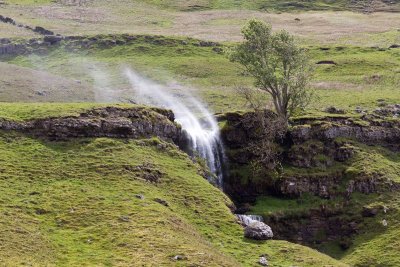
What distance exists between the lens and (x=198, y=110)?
9725 cm

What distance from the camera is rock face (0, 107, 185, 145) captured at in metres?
65.9

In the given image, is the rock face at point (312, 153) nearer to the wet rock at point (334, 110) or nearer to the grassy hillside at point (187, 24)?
the wet rock at point (334, 110)

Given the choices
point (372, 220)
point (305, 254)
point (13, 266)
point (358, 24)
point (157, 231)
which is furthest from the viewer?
point (358, 24)

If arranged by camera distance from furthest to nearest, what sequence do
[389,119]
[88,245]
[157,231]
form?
[389,119], [157,231], [88,245]

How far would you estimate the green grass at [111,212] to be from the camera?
154 ft

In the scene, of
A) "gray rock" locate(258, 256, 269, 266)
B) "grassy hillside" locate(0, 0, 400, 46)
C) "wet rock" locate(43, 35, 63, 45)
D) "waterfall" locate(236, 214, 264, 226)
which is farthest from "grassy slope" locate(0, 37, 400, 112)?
"gray rock" locate(258, 256, 269, 266)

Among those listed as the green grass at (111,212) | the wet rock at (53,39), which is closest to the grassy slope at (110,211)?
the green grass at (111,212)

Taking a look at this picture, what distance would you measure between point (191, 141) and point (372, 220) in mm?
25419

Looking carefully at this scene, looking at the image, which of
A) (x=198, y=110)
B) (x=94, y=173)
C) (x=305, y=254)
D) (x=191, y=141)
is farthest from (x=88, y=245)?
(x=198, y=110)

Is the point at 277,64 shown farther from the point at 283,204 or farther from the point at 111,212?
the point at 111,212

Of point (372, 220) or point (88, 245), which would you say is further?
point (372, 220)

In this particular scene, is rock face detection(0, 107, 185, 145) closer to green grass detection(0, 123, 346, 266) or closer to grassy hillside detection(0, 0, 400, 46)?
green grass detection(0, 123, 346, 266)

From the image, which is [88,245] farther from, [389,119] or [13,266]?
[389,119]

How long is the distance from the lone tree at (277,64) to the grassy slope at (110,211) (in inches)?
825
